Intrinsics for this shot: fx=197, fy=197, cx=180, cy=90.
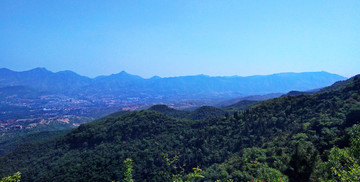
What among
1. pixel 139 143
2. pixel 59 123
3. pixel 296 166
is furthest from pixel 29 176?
pixel 59 123

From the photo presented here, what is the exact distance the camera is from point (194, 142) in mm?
37562

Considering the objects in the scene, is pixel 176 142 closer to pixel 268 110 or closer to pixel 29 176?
pixel 268 110

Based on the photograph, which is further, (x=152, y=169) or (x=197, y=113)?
(x=197, y=113)

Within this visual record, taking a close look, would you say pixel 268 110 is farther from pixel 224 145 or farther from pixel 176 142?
pixel 176 142

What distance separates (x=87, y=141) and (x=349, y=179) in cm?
4196

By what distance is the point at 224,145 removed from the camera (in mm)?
35188

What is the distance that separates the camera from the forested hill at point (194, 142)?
24.4 meters

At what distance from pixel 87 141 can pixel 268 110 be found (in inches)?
1470

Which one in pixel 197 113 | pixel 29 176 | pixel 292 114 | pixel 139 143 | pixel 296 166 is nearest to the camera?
pixel 296 166

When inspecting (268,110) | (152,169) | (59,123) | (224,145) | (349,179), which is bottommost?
(59,123)

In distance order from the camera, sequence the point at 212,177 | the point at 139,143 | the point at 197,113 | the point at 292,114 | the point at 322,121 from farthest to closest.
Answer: the point at 197,113, the point at 139,143, the point at 292,114, the point at 322,121, the point at 212,177

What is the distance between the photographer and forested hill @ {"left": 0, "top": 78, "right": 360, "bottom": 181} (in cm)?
2444

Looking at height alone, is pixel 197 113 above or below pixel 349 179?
below

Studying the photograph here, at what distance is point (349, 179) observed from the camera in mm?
6840
